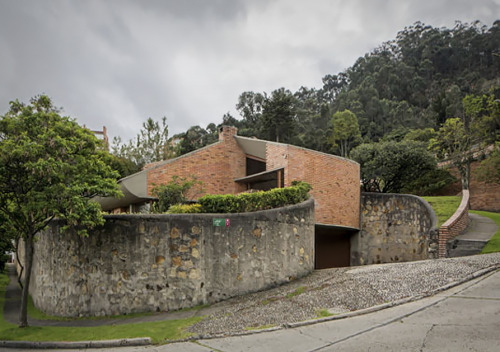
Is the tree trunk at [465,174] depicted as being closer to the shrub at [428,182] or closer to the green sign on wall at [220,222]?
the shrub at [428,182]

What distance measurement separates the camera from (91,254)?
10.1m

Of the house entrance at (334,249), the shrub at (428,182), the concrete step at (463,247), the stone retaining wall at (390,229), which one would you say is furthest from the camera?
the shrub at (428,182)

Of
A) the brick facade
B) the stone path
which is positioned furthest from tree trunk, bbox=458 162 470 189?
the stone path

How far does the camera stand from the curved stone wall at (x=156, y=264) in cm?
987

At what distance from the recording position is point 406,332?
19.3 ft

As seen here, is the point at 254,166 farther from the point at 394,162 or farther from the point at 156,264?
the point at 394,162

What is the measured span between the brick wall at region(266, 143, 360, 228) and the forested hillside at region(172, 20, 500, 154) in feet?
81.6

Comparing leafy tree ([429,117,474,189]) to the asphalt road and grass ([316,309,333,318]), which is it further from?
grass ([316,309,333,318])

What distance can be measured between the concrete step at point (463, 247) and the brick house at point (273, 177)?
504 centimetres

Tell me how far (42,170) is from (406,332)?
25.8 ft

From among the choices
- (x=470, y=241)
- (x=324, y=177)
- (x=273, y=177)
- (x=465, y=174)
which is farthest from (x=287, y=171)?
(x=465, y=174)

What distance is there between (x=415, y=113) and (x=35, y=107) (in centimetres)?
6397

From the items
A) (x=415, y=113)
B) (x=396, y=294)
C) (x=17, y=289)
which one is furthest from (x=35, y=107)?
(x=415, y=113)

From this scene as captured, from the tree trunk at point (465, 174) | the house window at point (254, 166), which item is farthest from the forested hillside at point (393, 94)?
the house window at point (254, 166)
